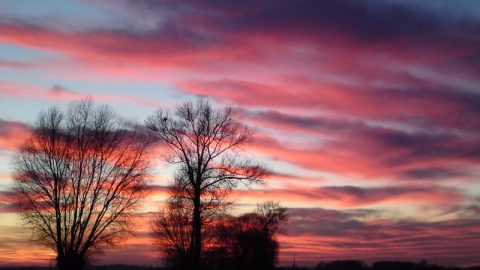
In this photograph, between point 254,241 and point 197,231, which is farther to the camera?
point 254,241

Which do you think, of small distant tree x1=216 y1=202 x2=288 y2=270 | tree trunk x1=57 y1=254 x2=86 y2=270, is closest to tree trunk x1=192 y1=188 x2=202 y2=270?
tree trunk x1=57 y1=254 x2=86 y2=270

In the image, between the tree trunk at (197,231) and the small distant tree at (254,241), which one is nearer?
the tree trunk at (197,231)

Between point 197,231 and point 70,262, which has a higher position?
point 197,231

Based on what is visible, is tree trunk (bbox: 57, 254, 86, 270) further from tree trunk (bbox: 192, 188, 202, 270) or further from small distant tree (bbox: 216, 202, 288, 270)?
small distant tree (bbox: 216, 202, 288, 270)

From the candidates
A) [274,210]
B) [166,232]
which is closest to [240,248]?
[274,210]

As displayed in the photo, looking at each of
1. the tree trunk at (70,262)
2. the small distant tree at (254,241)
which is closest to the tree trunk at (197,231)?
the tree trunk at (70,262)

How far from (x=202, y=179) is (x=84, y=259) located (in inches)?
461

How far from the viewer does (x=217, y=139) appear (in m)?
44.5

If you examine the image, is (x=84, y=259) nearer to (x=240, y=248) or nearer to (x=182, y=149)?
(x=182, y=149)

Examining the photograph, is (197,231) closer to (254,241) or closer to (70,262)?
(70,262)

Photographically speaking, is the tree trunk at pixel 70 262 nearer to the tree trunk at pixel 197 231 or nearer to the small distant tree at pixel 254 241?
the tree trunk at pixel 197 231

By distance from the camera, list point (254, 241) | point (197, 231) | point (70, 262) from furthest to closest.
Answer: point (254, 241), point (70, 262), point (197, 231)

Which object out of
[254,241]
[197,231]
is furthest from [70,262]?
[254,241]

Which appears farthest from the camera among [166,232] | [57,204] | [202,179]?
[166,232]
